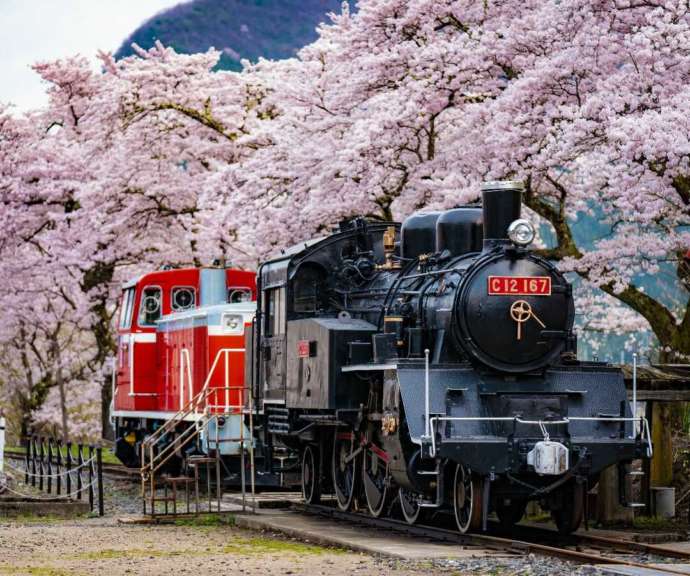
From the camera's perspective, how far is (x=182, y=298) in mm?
24188

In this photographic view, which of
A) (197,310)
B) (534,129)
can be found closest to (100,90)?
(197,310)

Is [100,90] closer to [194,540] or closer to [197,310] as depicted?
[197,310]

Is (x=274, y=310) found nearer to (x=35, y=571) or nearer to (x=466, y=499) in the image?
(x=466, y=499)

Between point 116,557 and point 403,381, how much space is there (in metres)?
3.27

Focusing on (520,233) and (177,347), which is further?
(177,347)

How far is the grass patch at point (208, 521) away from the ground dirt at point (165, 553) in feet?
0.87

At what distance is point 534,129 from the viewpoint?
19.0 metres

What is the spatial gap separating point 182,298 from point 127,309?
4.84ft

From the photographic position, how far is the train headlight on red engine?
2116 centimetres

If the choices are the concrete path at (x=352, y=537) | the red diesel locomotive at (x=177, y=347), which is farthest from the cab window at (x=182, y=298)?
the concrete path at (x=352, y=537)

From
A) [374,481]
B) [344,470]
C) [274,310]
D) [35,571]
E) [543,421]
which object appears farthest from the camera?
[274,310]

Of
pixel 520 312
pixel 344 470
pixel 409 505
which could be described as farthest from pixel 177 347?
pixel 520 312

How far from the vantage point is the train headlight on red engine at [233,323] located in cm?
Answer: 2116

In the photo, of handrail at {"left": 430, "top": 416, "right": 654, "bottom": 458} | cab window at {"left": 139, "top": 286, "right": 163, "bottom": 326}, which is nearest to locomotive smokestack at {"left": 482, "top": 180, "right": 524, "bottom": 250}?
handrail at {"left": 430, "top": 416, "right": 654, "bottom": 458}
